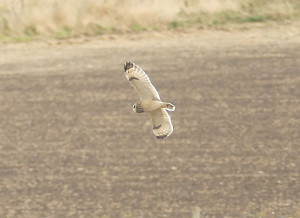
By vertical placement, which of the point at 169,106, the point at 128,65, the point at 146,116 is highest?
the point at 146,116

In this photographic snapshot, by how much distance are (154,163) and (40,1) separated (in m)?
8.41

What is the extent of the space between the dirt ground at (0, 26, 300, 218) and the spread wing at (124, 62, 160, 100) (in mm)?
6498

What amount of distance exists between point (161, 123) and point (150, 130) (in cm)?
970

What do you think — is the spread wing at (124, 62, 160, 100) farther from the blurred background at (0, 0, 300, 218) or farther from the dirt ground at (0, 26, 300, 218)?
the dirt ground at (0, 26, 300, 218)

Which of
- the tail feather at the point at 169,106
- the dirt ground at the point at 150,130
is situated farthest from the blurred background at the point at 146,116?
the tail feather at the point at 169,106

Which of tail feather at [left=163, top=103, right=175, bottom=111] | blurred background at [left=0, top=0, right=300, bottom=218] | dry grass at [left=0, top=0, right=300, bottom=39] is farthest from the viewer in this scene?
dry grass at [left=0, top=0, right=300, bottom=39]

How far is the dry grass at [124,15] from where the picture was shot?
58.8ft

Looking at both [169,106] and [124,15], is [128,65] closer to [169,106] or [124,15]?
[169,106]

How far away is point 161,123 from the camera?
346 centimetres

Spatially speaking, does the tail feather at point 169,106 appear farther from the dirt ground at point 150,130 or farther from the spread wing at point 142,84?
the dirt ground at point 150,130

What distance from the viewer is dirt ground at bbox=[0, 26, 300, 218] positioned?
10.6 m

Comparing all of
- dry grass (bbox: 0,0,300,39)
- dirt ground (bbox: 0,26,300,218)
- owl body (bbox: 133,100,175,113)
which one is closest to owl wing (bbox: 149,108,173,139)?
owl body (bbox: 133,100,175,113)

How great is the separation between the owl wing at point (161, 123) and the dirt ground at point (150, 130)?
21.3ft

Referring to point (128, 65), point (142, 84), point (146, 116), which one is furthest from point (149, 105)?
point (146, 116)
